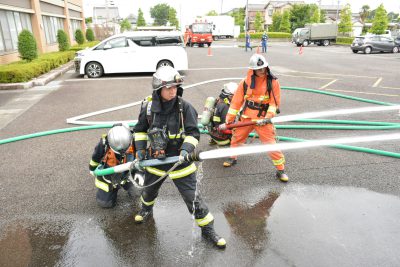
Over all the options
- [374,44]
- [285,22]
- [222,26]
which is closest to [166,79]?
[374,44]

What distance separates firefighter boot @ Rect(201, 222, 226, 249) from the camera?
321 cm

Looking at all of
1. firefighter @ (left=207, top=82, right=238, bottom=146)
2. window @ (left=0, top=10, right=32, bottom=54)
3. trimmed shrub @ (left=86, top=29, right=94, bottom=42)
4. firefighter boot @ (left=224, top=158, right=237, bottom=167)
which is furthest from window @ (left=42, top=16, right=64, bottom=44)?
firefighter boot @ (left=224, top=158, right=237, bottom=167)

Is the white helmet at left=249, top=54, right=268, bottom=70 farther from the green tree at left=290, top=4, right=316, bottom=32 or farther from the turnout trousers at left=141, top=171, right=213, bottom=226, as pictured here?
the green tree at left=290, top=4, right=316, bottom=32

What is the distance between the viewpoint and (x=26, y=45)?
13539 millimetres

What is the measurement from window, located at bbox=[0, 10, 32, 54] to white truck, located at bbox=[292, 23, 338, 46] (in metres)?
30.0

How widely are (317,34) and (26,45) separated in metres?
32.9

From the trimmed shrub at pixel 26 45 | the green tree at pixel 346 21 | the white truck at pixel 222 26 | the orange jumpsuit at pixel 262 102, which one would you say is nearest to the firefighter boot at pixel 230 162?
the orange jumpsuit at pixel 262 102

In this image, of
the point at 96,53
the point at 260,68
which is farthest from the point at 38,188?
the point at 96,53

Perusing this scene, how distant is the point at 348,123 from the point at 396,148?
123cm

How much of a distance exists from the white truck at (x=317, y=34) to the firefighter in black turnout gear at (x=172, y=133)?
37452mm

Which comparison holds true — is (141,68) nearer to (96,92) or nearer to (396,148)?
(96,92)

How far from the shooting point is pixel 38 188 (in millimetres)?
4488

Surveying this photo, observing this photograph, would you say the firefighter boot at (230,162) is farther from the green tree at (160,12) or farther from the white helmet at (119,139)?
the green tree at (160,12)

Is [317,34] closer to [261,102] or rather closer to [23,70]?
[23,70]
